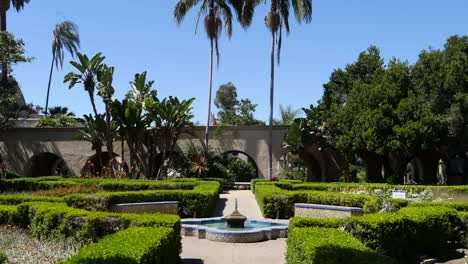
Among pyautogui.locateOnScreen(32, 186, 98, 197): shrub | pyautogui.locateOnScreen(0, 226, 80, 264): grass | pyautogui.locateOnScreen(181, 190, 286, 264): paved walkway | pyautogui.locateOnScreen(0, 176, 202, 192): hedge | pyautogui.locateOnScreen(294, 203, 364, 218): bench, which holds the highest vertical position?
pyautogui.locateOnScreen(0, 176, 202, 192): hedge

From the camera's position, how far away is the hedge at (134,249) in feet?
17.3

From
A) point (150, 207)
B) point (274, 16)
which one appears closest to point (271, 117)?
point (274, 16)

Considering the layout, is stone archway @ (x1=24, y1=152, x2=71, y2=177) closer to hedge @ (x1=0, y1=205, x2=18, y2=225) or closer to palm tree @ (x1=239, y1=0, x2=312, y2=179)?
palm tree @ (x1=239, y1=0, x2=312, y2=179)

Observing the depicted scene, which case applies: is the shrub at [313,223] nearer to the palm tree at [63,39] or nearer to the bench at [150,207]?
the bench at [150,207]

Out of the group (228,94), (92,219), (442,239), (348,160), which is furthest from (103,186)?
(228,94)

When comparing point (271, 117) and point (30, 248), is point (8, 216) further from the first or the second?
point (271, 117)

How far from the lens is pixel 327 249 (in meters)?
6.09

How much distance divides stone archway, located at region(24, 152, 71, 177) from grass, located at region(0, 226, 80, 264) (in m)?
21.5

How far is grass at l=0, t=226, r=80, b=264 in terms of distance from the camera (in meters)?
7.27

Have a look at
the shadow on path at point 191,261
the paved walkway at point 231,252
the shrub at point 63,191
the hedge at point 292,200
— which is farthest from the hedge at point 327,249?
the shrub at point 63,191

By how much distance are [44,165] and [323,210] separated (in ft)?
78.8

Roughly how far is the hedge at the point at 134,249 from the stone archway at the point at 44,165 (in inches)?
959

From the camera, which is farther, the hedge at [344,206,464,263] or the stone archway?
the stone archway

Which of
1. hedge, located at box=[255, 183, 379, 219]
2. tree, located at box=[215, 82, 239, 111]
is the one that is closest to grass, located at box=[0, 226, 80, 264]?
hedge, located at box=[255, 183, 379, 219]
